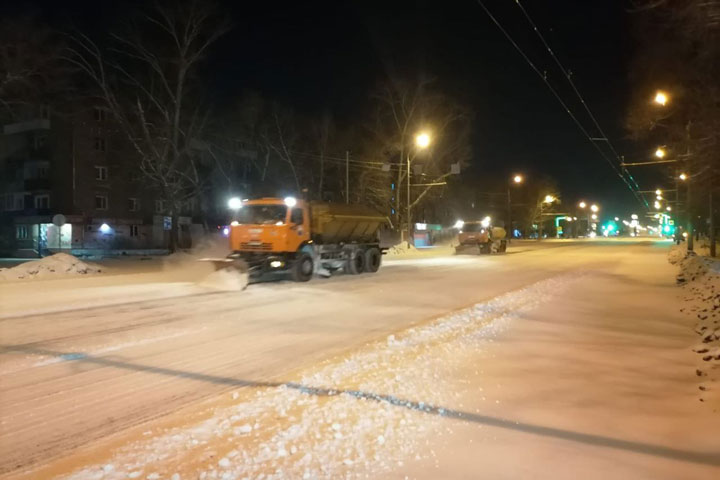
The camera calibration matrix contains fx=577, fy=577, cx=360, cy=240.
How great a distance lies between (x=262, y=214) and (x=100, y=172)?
4069 centimetres

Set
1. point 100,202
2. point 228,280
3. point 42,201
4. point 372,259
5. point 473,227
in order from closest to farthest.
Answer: point 228,280
point 372,259
point 473,227
point 42,201
point 100,202

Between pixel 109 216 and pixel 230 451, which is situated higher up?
pixel 109 216

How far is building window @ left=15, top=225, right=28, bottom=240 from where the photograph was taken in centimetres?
5375

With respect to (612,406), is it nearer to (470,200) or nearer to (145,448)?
(145,448)

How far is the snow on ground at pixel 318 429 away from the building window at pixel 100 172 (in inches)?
2026

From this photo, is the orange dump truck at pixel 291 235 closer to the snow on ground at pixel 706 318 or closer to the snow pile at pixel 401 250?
the snow on ground at pixel 706 318

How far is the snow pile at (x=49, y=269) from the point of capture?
19547mm

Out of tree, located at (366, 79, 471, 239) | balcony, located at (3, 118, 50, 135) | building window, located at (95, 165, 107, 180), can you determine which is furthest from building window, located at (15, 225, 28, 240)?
tree, located at (366, 79, 471, 239)

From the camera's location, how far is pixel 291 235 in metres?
18.6

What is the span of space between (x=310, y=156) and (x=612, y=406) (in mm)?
48691

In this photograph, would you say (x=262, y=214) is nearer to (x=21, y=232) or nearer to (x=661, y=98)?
(x=661, y=98)

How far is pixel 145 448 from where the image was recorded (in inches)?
191

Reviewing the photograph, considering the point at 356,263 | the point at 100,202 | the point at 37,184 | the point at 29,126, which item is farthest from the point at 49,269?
the point at 29,126

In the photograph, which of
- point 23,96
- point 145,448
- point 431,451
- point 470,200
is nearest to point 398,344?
point 431,451
